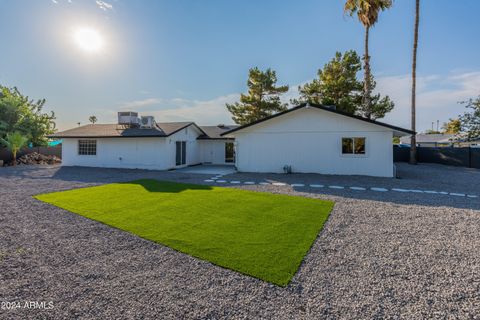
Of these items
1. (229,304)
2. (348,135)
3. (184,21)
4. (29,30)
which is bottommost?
(229,304)

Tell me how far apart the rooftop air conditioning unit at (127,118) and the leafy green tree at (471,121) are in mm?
27725

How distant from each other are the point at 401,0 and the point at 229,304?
81.2ft

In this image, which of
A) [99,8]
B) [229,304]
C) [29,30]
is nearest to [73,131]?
[29,30]

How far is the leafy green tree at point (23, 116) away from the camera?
2077 centimetres

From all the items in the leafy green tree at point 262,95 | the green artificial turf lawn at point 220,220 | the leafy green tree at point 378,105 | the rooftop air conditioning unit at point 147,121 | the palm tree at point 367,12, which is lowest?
the green artificial turf lawn at point 220,220

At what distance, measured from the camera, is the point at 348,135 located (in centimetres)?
1338

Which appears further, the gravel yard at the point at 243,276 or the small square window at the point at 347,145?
the small square window at the point at 347,145

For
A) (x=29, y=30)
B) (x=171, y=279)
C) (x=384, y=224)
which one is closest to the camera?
(x=171, y=279)

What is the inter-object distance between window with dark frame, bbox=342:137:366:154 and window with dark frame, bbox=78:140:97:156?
18.0 metres

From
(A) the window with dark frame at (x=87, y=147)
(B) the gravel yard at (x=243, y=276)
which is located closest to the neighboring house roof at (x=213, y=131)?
(A) the window with dark frame at (x=87, y=147)

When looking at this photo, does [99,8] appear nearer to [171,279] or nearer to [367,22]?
[171,279]

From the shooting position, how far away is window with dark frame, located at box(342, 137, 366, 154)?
43.4 ft

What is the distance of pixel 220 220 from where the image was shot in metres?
5.77

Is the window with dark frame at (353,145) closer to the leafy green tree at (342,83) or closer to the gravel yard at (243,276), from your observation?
the gravel yard at (243,276)
